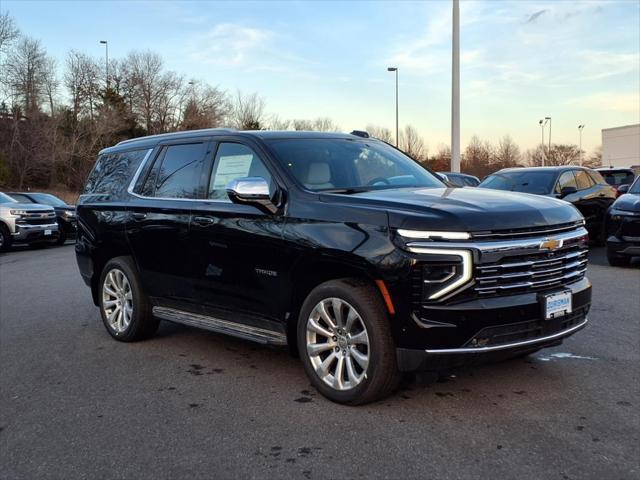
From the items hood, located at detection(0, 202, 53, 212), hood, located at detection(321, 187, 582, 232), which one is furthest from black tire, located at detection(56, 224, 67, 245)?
hood, located at detection(321, 187, 582, 232)

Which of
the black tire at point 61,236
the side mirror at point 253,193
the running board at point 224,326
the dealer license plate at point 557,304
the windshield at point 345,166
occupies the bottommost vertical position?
the black tire at point 61,236

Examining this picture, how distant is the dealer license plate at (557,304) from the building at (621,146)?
283 feet

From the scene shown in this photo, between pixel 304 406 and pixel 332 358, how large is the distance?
0.37m

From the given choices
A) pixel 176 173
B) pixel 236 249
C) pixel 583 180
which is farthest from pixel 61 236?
pixel 236 249

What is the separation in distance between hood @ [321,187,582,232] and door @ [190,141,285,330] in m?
0.62

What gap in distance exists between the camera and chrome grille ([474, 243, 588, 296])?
3.79m

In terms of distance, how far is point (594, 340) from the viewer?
5730 millimetres

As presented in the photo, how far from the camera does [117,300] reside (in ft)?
20.7

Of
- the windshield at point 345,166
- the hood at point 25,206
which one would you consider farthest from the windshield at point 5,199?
the windshield at point 345,166

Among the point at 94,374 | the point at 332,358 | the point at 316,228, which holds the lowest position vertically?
the point at 94,374

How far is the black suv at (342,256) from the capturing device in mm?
3779

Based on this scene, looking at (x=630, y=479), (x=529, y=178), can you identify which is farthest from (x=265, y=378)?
(x=529, y=178)

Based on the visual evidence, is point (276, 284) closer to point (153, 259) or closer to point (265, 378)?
point (265, 378)

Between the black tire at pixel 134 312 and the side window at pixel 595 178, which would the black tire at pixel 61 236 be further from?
the side window at pixel 595 178
